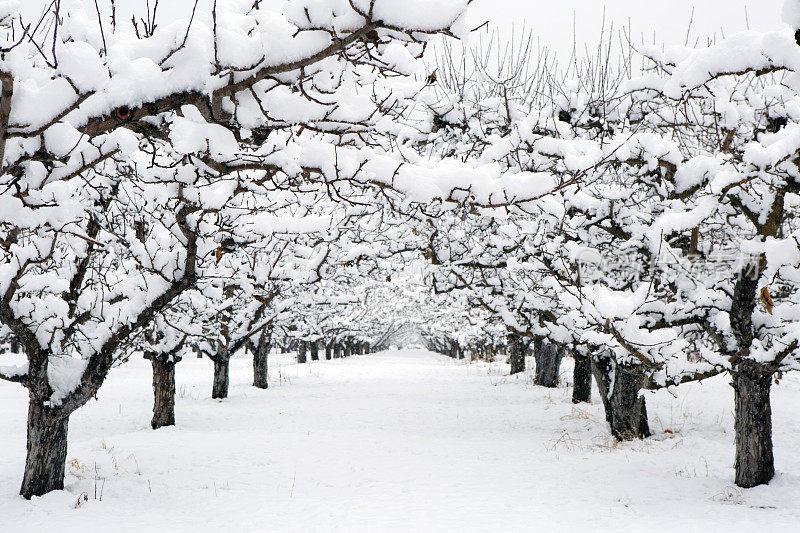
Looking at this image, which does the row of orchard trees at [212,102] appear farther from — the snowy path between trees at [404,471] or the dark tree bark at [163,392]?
the dark tree bark at [163,392]

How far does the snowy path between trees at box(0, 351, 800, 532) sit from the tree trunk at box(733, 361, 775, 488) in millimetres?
178

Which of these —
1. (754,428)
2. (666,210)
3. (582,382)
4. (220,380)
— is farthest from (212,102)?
(220,380)

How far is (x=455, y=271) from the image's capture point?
10.4m

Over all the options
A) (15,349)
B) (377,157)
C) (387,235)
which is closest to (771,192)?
(377,157)

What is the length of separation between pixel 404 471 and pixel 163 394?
5.49m

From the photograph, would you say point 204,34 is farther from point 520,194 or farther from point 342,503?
point 342,503

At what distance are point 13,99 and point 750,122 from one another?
6442 millimetres

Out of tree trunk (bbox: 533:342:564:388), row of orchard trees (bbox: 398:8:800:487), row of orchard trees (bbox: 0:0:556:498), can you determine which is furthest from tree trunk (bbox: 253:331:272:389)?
row of orchard trees (bbox: 0:0:556:498)

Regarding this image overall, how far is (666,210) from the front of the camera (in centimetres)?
657

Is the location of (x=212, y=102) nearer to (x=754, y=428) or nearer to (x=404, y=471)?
(x=404, y=471)

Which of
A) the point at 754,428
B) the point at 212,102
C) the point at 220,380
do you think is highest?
the point at 212,102

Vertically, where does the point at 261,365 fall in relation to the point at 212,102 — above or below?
below

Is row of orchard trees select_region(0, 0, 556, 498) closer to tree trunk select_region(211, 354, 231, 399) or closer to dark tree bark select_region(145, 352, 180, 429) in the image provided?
dark tree bark select_region(145, 352, 180, 429)

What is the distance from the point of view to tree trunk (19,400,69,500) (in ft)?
18.0
